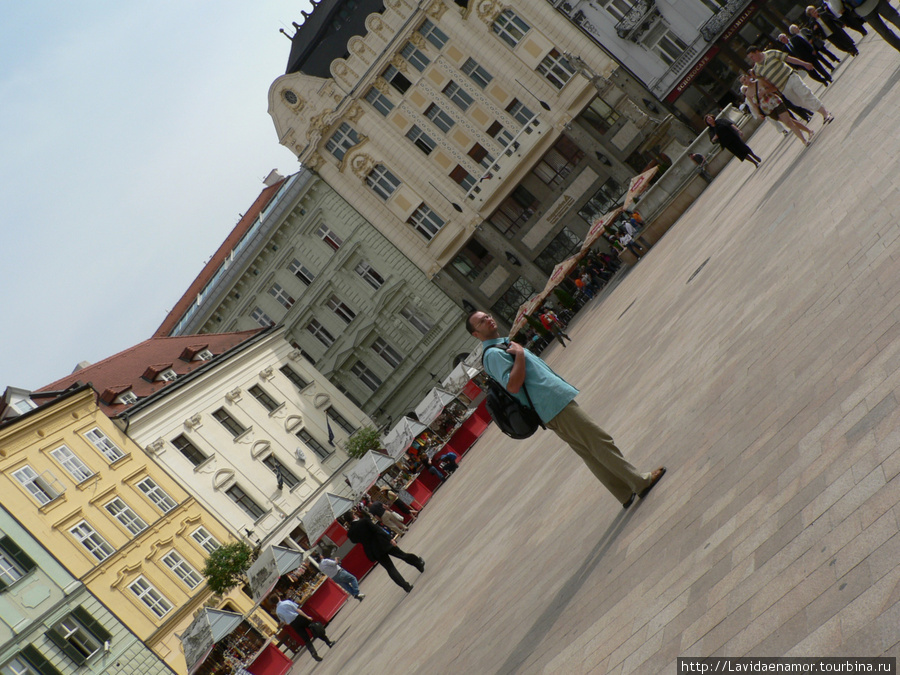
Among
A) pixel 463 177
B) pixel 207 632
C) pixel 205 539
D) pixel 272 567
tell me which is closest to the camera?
pixel 207 632

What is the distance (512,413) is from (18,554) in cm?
2900

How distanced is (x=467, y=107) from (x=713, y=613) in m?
44.6

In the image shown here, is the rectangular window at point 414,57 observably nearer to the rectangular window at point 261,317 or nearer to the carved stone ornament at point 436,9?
the carved stone ornament at point 436,9

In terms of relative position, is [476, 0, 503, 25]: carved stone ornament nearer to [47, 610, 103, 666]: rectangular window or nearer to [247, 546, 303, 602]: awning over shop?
[247, 546, 303, 602]: awning over shop

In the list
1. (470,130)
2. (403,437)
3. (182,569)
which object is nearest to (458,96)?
(470,130)

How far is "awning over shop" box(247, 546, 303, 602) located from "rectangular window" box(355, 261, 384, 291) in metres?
27.0

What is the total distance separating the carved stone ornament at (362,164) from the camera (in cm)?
4797

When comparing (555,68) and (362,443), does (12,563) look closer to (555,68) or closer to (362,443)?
(362,443)

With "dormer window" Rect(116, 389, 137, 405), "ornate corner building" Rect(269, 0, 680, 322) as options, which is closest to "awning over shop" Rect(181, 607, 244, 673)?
"dormer window" Rect(116, 389, 137, 405)

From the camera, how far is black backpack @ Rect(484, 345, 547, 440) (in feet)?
22.9

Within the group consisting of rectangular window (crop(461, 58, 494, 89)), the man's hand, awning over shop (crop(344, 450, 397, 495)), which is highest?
rectangular window (crop(461, 58, 494, 89))

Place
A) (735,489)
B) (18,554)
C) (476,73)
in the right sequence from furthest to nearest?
(476,73), (18,554), (735,489)

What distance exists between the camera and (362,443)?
4172 centimetres

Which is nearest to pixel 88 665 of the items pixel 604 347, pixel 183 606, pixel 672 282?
pixel 183 606
